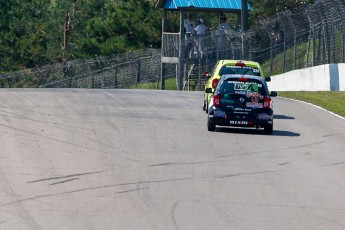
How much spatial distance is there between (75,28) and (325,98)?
5124 cm

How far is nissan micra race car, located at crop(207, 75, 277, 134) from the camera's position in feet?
77.6

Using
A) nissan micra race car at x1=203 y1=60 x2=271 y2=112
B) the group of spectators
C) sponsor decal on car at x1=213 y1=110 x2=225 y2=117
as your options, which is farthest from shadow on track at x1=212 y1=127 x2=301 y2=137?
the group of spectators

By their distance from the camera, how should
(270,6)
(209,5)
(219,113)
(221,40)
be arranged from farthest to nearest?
(270,6) → (209,5) → (221,40) → (219,113)

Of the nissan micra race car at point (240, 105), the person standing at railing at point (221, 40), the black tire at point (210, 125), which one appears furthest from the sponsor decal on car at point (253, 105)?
the person standing at railing at point (221, 40)

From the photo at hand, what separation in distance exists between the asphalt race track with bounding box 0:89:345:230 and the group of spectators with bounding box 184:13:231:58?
1557 centimetres

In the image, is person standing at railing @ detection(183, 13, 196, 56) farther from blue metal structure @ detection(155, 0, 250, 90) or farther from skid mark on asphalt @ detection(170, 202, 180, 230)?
skid mark on asphalt @ detection(170, 202, 180, 230)

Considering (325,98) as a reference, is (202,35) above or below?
above

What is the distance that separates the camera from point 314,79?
37.7 metres

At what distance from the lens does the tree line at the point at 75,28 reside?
235ft

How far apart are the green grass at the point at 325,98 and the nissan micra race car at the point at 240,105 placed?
4527 mm

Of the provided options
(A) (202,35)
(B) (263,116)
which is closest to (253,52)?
(A) (202,35)

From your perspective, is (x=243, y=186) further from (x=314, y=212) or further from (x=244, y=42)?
(x=244, y=42)

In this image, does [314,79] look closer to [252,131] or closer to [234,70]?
[234,70]

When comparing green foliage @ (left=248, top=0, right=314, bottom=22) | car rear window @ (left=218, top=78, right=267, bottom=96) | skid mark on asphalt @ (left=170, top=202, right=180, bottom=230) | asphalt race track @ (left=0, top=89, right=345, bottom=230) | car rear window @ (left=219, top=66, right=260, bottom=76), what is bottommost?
skid mark on asphalt @ (left=170, top=202, right=180, bottom=230)
